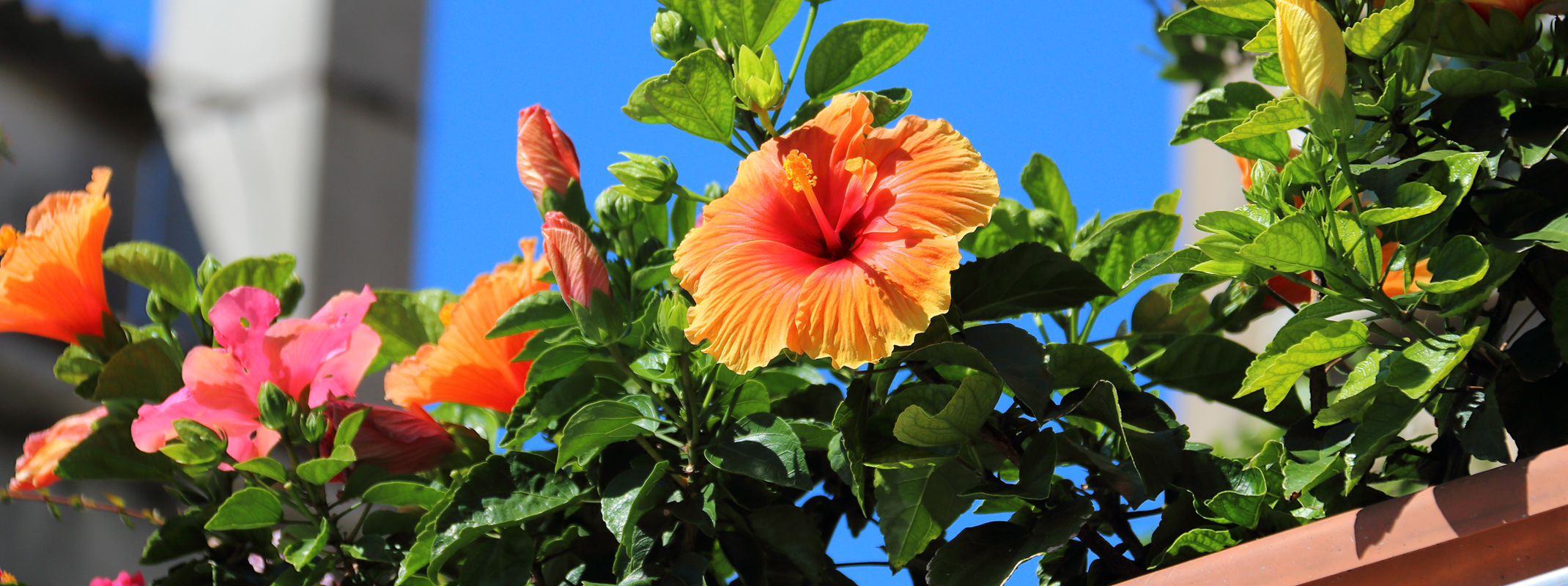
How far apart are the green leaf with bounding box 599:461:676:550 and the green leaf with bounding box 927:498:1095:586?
15 cm

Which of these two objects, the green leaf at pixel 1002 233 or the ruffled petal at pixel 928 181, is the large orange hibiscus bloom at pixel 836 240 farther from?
the green leaf at pixel 1002 233

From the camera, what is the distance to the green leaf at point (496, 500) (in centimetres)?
63

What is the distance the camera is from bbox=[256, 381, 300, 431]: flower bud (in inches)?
28.6

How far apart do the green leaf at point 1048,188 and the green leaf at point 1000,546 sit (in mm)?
254

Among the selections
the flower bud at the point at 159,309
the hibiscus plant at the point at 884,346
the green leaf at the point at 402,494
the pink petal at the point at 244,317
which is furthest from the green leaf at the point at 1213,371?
the flower bud at the point at 159,309

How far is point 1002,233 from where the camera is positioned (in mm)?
774

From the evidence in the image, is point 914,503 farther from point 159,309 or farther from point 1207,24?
point 159,309

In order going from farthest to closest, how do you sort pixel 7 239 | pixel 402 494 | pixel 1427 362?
pixel 7 239 < pixel 402 494 < pixel 1427 362

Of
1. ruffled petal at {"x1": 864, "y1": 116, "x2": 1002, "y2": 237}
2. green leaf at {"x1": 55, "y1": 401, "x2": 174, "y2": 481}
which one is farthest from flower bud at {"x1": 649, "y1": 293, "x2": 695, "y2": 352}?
green leaf at {"x1": 55, "y1": 401, "x2": 174, "y2": 481}

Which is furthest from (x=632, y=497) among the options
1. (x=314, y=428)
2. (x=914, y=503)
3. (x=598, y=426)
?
(x=314, y=428)

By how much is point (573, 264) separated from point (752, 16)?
0.56ft

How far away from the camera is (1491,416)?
0.53m

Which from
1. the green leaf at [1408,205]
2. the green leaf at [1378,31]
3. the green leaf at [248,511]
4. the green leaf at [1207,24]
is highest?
the green leaf at [1207,24]

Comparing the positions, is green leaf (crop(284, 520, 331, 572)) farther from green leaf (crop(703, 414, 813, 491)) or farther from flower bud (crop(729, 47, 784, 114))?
flower bud (crop(729, 47, 784, 114))
